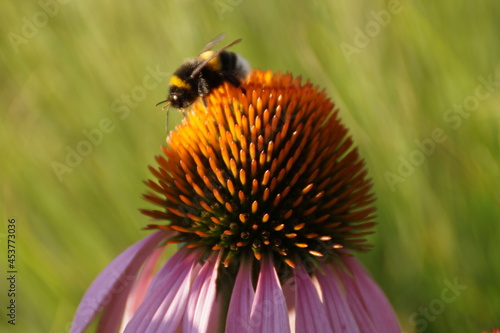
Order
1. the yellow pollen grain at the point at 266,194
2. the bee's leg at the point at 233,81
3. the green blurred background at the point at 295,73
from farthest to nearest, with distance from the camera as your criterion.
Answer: the green blurred background at the point at 295,73, the bee's leg at the point at 233,81, the yellow pollen grain at the point at 266,194

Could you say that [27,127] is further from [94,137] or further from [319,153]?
[319,153]

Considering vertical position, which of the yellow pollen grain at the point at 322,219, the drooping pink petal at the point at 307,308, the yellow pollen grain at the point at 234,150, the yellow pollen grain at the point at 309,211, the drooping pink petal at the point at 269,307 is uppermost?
the yellow pollen grain at the point at 234,150

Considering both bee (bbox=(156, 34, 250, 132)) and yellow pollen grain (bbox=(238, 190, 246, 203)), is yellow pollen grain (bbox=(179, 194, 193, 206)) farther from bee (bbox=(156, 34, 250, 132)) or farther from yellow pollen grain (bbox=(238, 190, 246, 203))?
bee (bbox=(156, 34, 250, 132))

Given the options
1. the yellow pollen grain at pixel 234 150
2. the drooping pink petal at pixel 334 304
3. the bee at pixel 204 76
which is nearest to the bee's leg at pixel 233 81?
the bee at pixel 204 76

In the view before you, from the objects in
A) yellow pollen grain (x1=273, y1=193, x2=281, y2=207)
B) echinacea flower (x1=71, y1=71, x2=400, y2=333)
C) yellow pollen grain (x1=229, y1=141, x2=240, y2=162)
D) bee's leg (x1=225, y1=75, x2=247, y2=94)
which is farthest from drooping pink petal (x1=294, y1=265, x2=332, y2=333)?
bee's leg (x1=225, y1=75, x2=247, y2=94)

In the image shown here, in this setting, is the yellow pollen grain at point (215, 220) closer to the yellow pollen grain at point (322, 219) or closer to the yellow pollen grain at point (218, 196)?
the yellow pollen grain at point (218, 196)

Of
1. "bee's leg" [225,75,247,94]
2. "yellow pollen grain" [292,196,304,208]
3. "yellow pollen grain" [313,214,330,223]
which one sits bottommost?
"yellow pollen grain" [313,214,330,223]

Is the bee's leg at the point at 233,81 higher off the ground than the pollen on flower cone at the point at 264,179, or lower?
higher

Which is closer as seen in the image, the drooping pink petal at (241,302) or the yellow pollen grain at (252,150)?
the drooping pink petal at (241,302)
